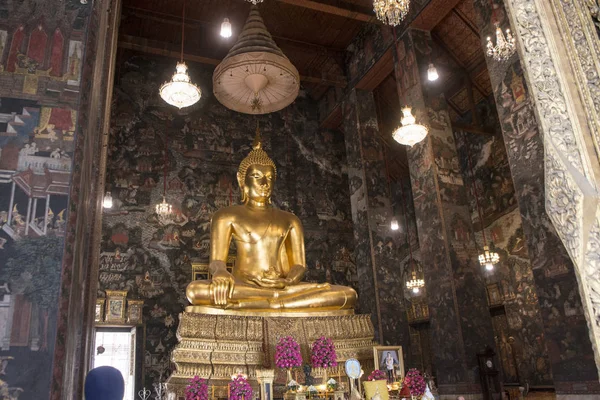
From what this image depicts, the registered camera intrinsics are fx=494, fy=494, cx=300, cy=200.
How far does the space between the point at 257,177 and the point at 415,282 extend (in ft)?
18.2

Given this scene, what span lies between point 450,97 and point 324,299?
722cm

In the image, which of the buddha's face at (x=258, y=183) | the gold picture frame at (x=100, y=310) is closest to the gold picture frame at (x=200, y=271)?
the gold picture frame at (x=100, y=310)

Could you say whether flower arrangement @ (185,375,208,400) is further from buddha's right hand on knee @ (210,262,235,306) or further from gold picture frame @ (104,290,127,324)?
gold picture frame @ (104,290,127,324)

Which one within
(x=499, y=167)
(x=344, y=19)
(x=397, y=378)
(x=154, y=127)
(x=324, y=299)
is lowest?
(x=397, y=378)

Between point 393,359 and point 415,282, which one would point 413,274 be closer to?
point 415,282

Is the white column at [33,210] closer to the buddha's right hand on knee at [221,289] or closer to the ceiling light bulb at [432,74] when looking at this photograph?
the buddha's right hand on knee at [221,289]

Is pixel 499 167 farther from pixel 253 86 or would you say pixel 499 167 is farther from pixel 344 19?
pixel 253 86

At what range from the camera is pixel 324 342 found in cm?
462

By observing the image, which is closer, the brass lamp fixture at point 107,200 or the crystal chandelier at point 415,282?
the brass lamp fixture at point 107,200

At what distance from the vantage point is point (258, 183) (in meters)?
7.52

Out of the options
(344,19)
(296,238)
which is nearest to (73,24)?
(296,238)

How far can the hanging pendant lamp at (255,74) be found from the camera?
7008mm

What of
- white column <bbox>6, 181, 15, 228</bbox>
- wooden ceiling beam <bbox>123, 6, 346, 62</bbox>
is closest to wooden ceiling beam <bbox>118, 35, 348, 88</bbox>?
wooden ceiling beam <bbox>123, 6, 346, 62</bbox>

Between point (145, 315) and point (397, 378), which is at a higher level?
point (145, 315)
